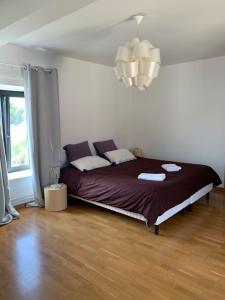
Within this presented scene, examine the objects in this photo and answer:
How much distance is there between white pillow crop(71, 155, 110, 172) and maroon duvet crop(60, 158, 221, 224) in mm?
98

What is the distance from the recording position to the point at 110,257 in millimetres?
2318

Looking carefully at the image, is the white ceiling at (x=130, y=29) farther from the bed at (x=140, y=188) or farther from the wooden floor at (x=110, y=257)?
the wooden floor at (x=110, y=257)

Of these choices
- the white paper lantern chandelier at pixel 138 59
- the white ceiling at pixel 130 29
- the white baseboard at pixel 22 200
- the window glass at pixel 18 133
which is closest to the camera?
the white ceiling at pixel 130 29

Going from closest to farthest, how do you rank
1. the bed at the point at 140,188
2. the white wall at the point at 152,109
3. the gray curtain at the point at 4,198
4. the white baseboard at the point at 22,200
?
the bed at the point at 140,188
the gray curtain at the point at 4,198
the white baseboard at the point at 22,200
the white wall at the point at 152,109

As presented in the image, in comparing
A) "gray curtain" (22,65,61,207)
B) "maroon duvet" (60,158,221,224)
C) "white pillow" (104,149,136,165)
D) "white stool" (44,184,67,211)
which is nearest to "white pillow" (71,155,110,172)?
"maroon duvet" (60,158,221,224)

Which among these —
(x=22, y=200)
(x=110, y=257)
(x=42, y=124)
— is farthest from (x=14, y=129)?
(x=110, y=257)

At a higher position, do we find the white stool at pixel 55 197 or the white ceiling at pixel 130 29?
the white ceiling at pixel 130 29

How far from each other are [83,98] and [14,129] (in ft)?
4.30

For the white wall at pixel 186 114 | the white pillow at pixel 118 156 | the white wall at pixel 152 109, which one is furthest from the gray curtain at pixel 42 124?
the white wall at pixel 186 114

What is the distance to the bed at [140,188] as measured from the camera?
2717mm

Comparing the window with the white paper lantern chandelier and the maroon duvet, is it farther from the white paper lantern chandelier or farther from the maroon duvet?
the white paper lantern chandelier

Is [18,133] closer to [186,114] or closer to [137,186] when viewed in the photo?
[137,186]

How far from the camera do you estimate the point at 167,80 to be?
4.80 meters

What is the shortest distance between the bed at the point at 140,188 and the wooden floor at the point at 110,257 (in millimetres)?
235
